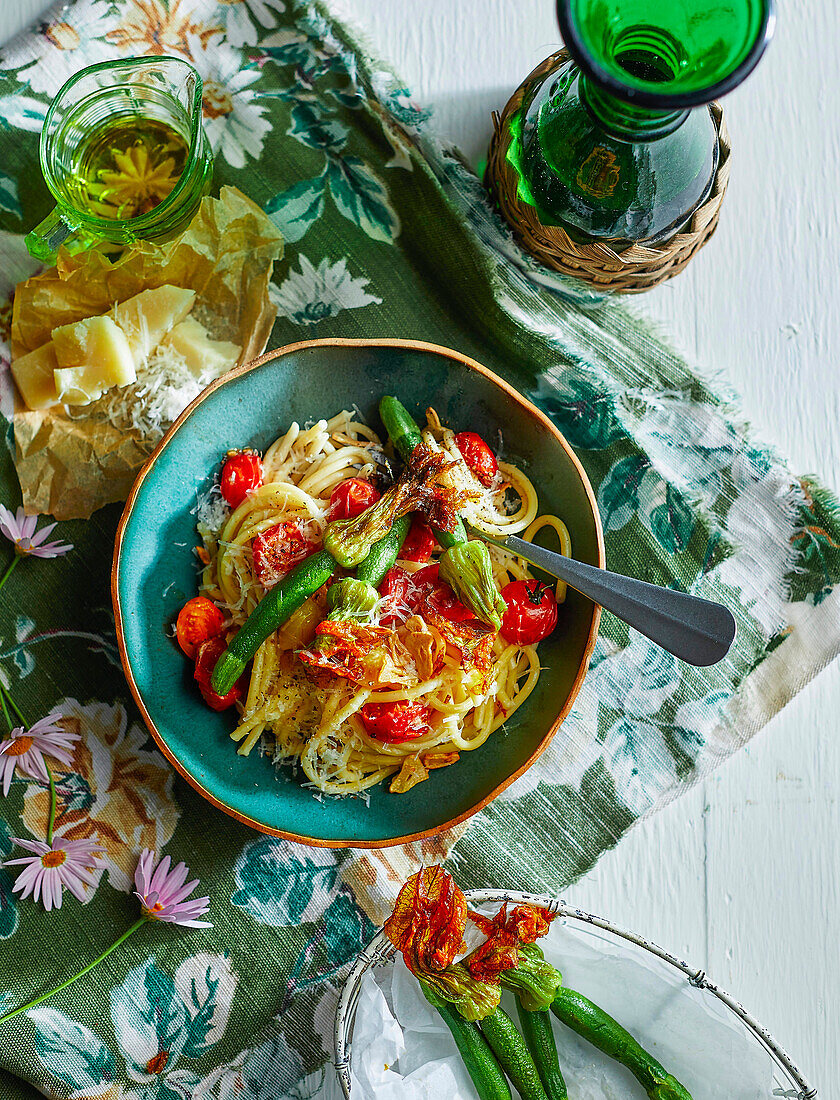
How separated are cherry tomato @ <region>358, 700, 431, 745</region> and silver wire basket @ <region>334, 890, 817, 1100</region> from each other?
411 millimetres

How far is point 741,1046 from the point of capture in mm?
2283

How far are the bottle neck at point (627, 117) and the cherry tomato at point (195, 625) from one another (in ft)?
4.36

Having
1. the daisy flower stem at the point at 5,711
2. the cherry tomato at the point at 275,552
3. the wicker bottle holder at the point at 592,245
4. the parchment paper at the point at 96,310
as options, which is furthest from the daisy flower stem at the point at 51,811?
the wicker bottle holder at the point at 592,245

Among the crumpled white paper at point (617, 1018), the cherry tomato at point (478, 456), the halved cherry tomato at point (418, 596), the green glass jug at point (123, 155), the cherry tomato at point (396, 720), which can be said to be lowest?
the crumpled white paper at point (617, 1018)

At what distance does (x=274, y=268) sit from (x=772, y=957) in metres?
2.26

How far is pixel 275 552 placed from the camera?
6.95ft

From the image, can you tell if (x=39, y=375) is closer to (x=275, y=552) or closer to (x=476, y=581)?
(x=275, y=552)

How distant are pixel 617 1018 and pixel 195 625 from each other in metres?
1.42

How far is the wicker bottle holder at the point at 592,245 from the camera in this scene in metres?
2.15

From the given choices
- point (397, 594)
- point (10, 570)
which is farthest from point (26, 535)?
point (397, 594)

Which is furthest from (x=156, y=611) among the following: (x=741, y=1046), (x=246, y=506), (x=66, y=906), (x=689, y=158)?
(x=741, y=1046)

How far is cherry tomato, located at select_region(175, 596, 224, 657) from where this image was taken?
7.06 feet

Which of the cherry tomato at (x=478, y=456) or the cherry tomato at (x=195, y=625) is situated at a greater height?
the cherry tomato at (x=478, y=456)

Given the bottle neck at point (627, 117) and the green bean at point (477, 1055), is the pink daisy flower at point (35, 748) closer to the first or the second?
the green bean at point (477, 1055)
